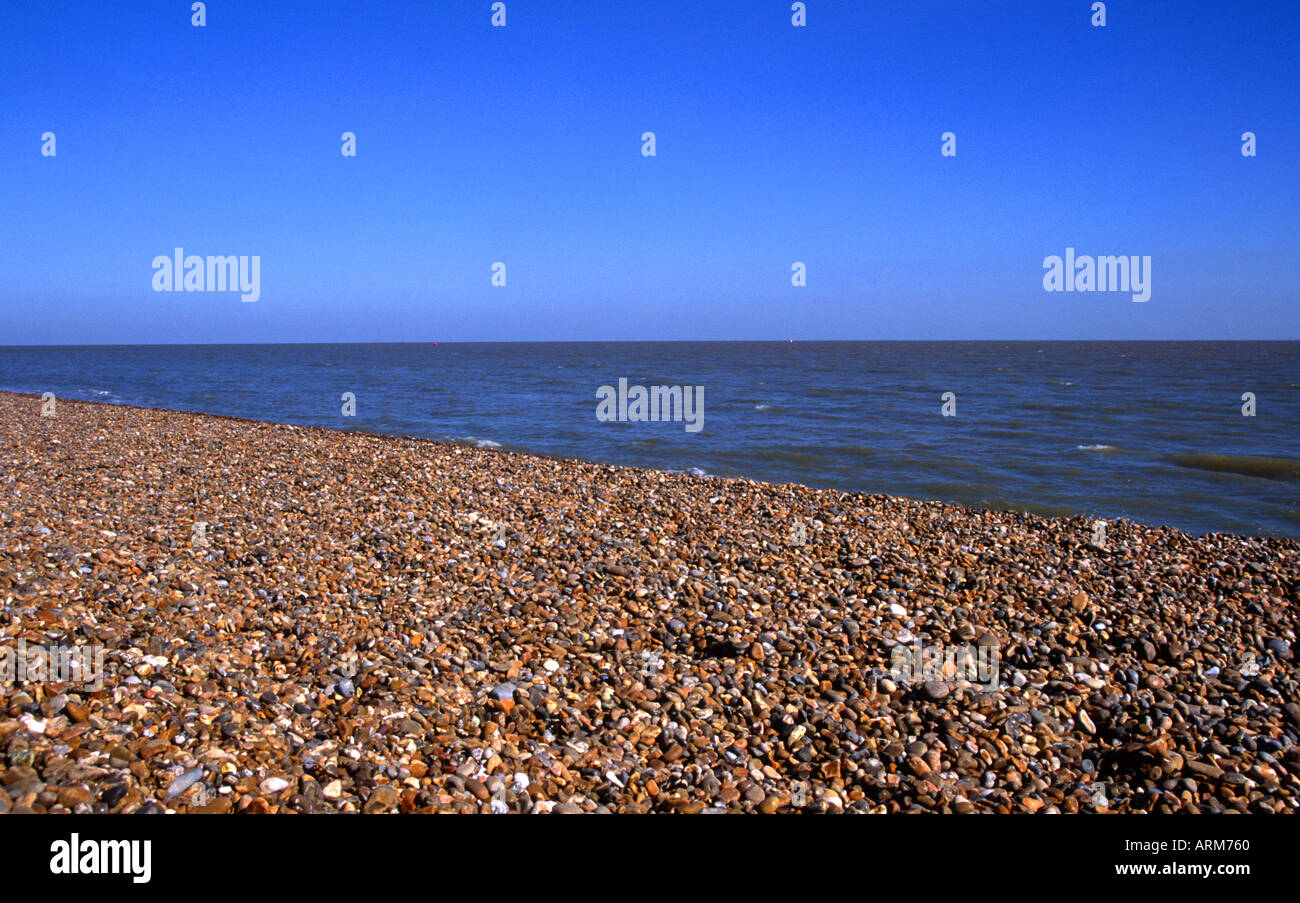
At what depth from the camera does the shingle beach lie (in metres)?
5.03

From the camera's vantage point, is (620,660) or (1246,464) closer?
(620,660)

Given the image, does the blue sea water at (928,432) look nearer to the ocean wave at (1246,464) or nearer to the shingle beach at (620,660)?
the ocean wave at (1246,464)

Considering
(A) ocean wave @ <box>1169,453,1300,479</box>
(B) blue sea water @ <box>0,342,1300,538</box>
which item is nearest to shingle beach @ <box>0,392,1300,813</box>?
(B) blue sea water @ <box>0,342,1300,538</box>

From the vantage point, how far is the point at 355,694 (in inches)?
235

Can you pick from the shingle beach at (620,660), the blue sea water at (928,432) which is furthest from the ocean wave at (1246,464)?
the shingle beach at (620,660)

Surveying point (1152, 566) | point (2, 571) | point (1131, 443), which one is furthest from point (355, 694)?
point (1131, 443)

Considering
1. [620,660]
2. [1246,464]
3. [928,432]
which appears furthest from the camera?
[928,432]

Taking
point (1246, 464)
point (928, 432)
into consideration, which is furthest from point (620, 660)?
point (928, 432)

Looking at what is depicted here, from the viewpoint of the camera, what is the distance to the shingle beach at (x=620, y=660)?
503cm

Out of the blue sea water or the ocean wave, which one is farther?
the ocean wave

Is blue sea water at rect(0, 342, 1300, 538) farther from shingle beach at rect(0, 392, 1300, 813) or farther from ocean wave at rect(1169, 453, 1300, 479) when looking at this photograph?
shingle beach at rect(0, 392, 1300, 813)

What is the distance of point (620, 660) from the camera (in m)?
6.94

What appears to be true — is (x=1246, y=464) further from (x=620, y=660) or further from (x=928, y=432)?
(x=620, y=660)
